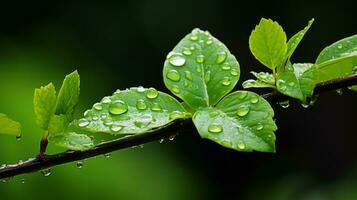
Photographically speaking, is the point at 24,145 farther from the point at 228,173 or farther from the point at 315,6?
the point at 315,6

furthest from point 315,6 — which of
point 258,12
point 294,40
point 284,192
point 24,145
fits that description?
point 294,40

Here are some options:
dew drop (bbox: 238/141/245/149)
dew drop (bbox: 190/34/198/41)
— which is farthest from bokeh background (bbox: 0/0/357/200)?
dew drop (bbox: 238/141/245/149)

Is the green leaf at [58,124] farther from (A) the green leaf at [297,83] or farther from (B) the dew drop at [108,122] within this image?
(A) the green leaf at [297,83]

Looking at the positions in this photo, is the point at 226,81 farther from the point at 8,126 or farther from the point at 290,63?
the point at 8,126

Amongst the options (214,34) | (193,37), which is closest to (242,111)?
(193,37)

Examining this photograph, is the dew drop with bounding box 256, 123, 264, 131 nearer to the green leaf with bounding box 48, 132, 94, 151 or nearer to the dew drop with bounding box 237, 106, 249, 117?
the dew drop with bounding box 237, 106, 249, 117

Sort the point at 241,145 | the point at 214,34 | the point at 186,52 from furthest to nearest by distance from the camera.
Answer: the point at 214,34
the point at 186,52
the point at 241,145

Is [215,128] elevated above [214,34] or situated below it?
above
